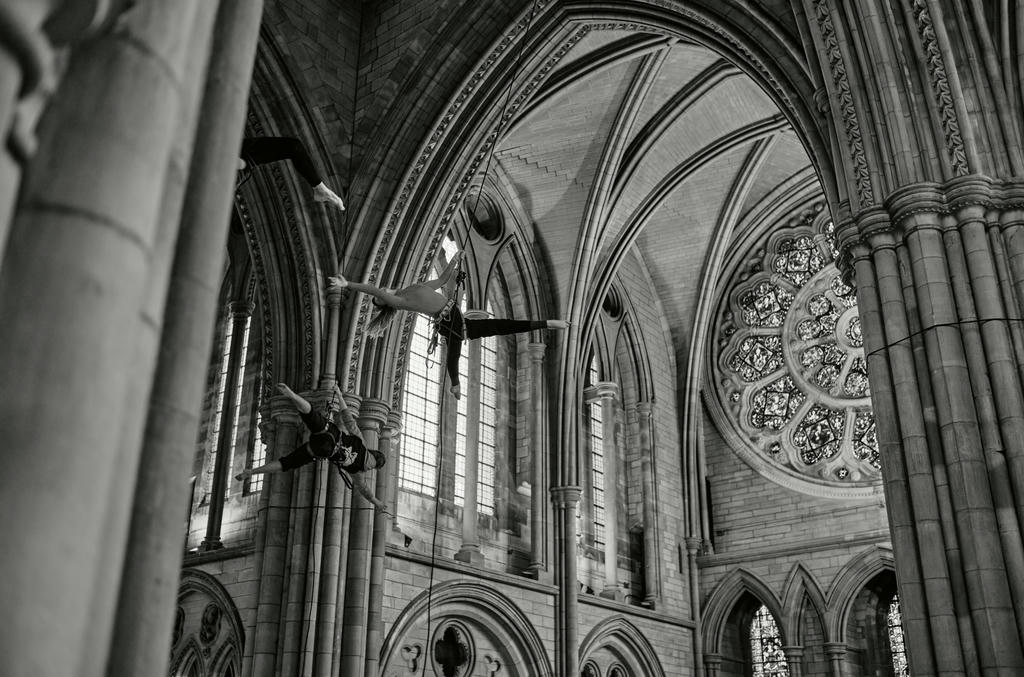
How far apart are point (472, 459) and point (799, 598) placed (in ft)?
22.5

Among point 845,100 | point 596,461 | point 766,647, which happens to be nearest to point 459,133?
point 845,100

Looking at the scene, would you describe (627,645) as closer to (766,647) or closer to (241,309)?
(766,647)

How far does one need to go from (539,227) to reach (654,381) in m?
4.31

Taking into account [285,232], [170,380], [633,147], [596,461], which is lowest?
[170,380]

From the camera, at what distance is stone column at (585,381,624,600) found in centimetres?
1873

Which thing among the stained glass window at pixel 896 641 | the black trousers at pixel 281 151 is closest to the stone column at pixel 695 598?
the stained glass window at pixel 896 641

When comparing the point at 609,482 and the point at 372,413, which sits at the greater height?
the point at 609,482

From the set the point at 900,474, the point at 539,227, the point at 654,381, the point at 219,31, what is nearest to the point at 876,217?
the point at 900,474

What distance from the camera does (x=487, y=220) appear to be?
1853cm

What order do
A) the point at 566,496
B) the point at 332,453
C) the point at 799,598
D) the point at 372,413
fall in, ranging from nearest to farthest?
1. the point at 332,453
2. the point at 372,413
3. the point at 566,496
4. the point at 799,598

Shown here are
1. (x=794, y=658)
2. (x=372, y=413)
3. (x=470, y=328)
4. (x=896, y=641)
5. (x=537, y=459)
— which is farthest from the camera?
(x=794, y=658)

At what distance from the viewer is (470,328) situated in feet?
36.7

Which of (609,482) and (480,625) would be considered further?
(609,482)

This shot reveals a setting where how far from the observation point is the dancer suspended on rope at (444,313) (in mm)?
10242
